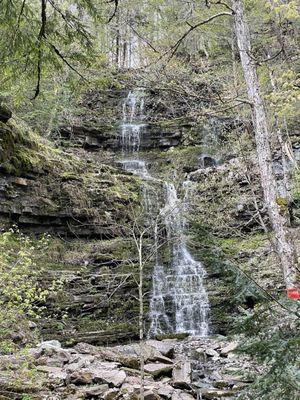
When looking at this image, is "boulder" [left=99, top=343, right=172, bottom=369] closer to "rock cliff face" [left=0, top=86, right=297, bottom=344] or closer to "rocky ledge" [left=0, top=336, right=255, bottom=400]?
"rocky ledge" [left=0, top=336, right=255, bottom=400]

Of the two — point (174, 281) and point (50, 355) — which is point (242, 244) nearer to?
point (174, 281)

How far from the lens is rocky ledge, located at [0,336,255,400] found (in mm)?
5430

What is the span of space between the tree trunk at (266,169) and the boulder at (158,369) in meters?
3.21

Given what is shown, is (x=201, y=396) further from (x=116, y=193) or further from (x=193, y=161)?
(x=193, y=161)

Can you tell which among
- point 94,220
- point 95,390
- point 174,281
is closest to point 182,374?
point 95,390

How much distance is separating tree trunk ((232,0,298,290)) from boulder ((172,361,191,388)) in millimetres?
2744

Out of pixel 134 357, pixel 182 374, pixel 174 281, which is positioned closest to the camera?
pixel 182 374

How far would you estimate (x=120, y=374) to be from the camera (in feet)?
21.6

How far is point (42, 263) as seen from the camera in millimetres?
11289

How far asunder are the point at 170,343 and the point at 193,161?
392 inches

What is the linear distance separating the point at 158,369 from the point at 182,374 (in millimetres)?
454

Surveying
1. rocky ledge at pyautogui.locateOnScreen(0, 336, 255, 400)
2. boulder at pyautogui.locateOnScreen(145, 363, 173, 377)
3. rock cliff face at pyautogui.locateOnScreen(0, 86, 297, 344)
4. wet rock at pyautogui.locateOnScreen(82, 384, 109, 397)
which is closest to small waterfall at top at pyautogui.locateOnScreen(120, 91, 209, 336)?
rock cliff face at pyautogui.locateOnScreen(0, 86, 297, 344)

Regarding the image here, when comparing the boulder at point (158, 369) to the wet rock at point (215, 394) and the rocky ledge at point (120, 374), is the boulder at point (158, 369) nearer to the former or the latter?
the rocky ledge at point (120, 374)

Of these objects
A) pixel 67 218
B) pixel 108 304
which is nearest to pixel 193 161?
pixel 67 218
